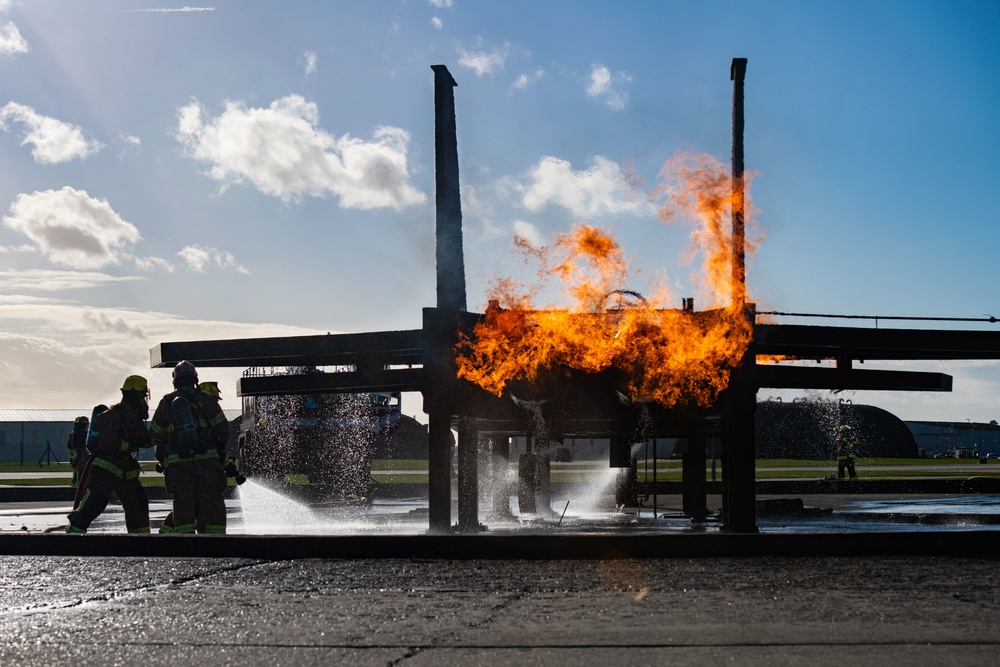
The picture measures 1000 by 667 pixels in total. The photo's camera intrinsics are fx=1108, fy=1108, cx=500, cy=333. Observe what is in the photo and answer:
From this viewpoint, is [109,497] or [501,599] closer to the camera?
[501,599]

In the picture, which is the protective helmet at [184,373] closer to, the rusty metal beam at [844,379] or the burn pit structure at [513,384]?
the burn pit structure at [513,384]

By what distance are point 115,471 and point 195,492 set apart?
104cm

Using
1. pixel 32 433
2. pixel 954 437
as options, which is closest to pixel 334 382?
pixel 32 433

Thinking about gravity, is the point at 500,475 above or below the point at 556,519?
above

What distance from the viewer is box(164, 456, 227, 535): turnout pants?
33.9 feet

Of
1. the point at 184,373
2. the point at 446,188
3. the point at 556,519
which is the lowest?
the point at 556,519

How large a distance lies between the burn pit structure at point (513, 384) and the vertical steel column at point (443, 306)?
0.01 m

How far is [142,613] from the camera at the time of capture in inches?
246

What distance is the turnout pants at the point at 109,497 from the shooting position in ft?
35.1

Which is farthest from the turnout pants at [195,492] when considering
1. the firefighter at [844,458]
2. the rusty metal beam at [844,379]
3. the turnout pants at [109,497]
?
the firefighter at [844,458]

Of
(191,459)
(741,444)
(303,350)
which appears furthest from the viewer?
(303,350)

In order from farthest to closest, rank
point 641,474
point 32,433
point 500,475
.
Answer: point 32,433, point 641,474, point 500,475

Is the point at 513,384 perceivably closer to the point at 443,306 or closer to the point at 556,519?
the point at 443,306

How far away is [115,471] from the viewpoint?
10.8 metres
